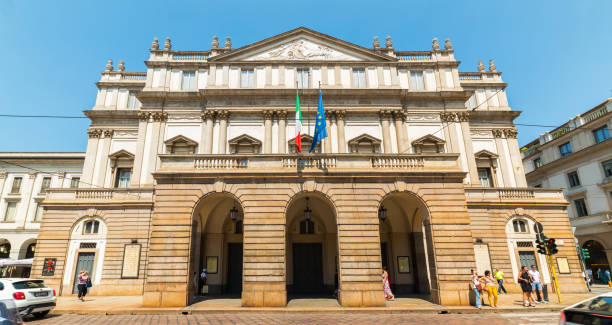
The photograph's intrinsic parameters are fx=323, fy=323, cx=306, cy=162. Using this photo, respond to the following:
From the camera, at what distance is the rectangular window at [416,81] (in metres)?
28.5

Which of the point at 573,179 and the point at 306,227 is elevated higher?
the point at 573,179

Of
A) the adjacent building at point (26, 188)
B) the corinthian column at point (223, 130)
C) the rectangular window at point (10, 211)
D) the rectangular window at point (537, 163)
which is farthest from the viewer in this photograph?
the rectangular window at point (537, 163)

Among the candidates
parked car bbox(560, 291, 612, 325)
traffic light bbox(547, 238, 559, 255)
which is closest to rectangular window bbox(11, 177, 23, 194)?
parked car bbox(560, 291, 612, 325)

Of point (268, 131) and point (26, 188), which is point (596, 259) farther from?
point (26, 188)

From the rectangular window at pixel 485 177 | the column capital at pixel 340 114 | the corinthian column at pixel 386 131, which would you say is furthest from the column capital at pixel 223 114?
the rectangular window at pixel 485 177

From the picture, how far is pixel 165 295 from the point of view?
14.2 meters

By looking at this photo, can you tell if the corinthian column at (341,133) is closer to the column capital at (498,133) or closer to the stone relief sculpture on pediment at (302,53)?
the stone relief sculpture on pediment at (302,53)

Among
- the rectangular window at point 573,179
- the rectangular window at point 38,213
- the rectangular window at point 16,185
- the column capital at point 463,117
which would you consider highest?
the column capital at point 463,117

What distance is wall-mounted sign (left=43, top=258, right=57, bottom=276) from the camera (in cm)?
2184

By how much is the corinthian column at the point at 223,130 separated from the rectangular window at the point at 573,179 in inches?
1484

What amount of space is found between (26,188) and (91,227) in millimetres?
26343

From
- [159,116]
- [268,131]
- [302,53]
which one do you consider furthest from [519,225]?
[159,116]

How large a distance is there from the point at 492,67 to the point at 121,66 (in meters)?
35.8

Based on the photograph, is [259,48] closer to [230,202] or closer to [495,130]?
[230,202]
